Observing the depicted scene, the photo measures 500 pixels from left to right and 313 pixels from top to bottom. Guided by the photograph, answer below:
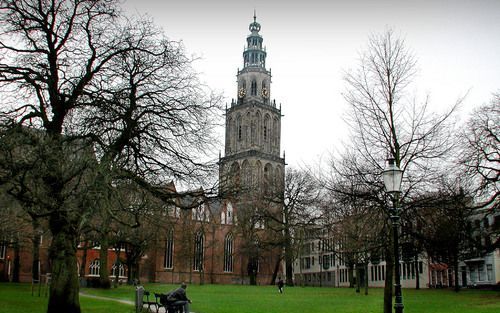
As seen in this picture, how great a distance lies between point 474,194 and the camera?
90.2ft

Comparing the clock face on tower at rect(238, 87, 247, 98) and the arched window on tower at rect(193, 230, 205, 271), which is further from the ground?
the clock face on tower at rect(238, 87, 247, 98)

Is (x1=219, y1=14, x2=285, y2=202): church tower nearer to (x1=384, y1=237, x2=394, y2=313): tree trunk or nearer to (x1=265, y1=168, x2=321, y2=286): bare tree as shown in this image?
(x1=265, y1=168, x2=321, y2=286): bare tree

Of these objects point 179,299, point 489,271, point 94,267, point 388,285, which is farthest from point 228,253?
point 179,299

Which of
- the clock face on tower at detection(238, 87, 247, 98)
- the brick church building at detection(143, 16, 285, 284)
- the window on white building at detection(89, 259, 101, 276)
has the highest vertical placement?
the clock face on tower at detection(238, 87, 247, 98)

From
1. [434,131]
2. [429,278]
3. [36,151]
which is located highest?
[434,131]

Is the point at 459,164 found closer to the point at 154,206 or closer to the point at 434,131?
the point at 434,131

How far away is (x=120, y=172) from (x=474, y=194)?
62.0 ft

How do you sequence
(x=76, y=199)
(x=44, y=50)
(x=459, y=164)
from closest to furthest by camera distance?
(x=76, y=199) < (x=44, y=50) < (x=459, y=164)

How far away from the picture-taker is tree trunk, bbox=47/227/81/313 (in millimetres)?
18359

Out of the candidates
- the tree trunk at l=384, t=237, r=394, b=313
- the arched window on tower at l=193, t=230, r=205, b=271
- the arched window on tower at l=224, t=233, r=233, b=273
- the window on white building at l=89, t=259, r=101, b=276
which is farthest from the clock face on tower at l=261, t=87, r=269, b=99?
the tree trunk at l=384, t=237, r=394, b=313

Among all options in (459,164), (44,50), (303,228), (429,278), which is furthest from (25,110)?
(429,278)

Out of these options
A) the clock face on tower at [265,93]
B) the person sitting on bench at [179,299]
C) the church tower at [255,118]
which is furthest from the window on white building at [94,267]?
the person sitting on bench at [179,299]

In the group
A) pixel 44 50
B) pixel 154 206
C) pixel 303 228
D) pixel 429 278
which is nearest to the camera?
pixel 44 50

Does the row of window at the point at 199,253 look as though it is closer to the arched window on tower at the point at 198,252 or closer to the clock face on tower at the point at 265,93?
the arched window on tower at the point at 198,252
